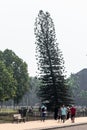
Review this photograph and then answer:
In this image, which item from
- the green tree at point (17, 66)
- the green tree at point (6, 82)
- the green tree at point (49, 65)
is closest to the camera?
the green tree at point (49, 65)

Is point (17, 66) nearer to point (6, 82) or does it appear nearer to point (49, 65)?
point (6, 82)

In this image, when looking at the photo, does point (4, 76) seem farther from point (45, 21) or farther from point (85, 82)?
point (85, 82)

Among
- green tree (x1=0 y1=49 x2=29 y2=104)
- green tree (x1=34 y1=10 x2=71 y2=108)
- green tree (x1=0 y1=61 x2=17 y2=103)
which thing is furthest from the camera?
green tree (x1=0 y1=49 x2=29 y2=104)

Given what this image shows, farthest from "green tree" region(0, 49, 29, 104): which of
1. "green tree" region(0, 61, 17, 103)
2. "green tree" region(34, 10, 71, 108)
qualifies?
"green tree" region(34, 10, 71, 108)

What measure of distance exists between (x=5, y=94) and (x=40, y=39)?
20.6 metres

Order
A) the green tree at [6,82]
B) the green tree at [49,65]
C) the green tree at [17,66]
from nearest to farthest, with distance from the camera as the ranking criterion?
1. the green tree at [49,65]
2. the green tree at [6,82]
3. the green tree at [17,66]

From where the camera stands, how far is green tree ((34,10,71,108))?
201 feet

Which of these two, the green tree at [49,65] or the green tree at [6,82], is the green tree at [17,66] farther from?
the green tree at [49,65]

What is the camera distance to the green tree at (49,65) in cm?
6116

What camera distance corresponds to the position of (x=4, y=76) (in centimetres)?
8025

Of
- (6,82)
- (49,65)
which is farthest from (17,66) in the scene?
(49,65)

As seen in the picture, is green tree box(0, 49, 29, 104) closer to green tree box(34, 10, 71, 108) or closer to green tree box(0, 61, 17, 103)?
green tree box(0, 61, 17, 103)

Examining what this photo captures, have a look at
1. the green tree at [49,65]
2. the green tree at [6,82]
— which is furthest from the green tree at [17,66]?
the green tree at [49,65]

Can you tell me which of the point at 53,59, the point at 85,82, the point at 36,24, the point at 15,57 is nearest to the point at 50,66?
the point at 53,59
